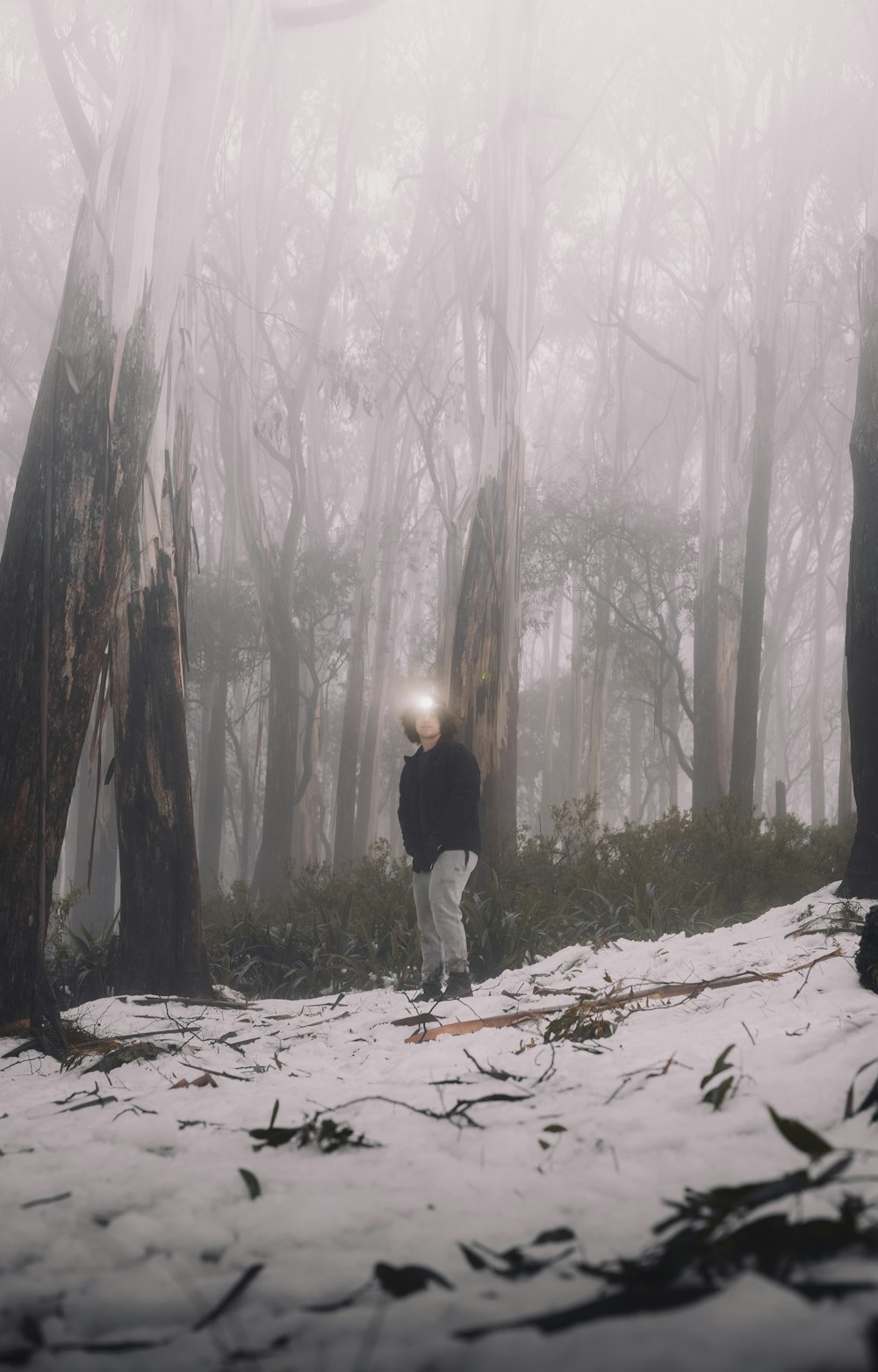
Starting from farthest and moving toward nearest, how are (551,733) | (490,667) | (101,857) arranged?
(551,733) → (101,857) → (490,667)

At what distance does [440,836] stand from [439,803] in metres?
0.24

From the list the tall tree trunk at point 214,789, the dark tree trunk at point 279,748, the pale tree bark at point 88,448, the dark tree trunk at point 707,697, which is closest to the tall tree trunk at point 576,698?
the dark tree trunk at point 707,697

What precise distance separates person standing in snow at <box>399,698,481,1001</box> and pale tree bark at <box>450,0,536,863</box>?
10.2 ft

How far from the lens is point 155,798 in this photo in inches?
206

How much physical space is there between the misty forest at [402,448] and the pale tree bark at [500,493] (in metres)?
0.05

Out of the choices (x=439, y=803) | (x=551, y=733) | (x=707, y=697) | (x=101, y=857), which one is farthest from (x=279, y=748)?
(x=551, y=733)

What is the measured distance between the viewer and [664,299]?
A: 22.6m

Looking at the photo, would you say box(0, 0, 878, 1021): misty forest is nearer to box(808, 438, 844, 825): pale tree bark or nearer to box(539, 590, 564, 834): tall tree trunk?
box(808, 438, 844, 825): pale tree bark

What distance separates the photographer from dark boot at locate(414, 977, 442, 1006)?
4.71m

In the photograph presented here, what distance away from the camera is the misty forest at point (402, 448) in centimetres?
471

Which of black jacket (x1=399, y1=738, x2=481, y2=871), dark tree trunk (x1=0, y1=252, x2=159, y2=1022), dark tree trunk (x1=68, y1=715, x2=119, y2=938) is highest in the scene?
dark tree trunk (x1=0, y1=252, x2=159, y2=1022)

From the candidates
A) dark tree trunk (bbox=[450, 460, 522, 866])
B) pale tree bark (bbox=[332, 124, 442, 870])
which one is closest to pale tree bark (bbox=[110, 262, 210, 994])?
dark tree trunk (bbox=[450, 460, 522, 866])

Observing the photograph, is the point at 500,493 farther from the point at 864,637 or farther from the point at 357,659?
the point at 357,659

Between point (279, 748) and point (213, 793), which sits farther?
point (213, 793)
